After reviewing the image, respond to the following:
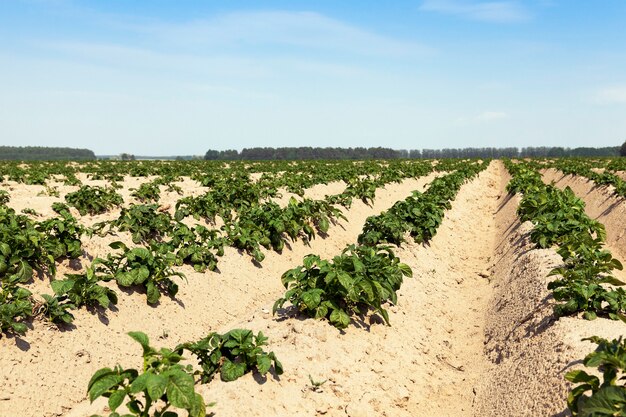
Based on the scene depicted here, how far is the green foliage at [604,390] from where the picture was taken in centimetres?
319

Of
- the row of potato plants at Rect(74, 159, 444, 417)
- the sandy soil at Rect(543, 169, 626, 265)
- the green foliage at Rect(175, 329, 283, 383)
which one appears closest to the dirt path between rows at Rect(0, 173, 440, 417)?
the row of potato plants at Rect(74, 159, 444, 417)

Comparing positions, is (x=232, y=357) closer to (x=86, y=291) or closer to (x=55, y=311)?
(x=55, y=311)

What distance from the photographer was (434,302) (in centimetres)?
850

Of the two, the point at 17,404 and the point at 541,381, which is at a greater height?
the point at 541,381

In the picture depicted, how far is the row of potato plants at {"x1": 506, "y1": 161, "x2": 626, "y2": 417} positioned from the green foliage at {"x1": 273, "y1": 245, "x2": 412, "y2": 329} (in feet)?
7.50

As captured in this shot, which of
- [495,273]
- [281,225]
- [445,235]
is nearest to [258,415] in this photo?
[281,225]

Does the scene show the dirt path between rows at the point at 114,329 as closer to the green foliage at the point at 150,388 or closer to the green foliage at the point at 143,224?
the green foliage at the point at 143,224

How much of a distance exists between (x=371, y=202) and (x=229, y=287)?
11.0 metres

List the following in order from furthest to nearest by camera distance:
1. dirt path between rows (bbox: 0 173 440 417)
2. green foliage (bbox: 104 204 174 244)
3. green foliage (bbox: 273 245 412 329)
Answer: green foliage (bbox: 104 204 174 244)
green foliage (bbox: 273 245 412 329)
dirt path between rows (bbox: 0 173 440 417)

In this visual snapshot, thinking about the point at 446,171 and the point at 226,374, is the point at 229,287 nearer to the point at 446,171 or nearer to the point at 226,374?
the point at 226,374

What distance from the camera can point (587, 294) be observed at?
5.66 m

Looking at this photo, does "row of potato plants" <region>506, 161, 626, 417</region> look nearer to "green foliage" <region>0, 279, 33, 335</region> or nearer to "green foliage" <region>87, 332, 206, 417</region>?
"green foliage" <region>87, 332, 206, 417</region>

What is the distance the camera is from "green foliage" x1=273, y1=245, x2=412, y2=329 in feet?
19.3

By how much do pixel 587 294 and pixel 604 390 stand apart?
2751mm
